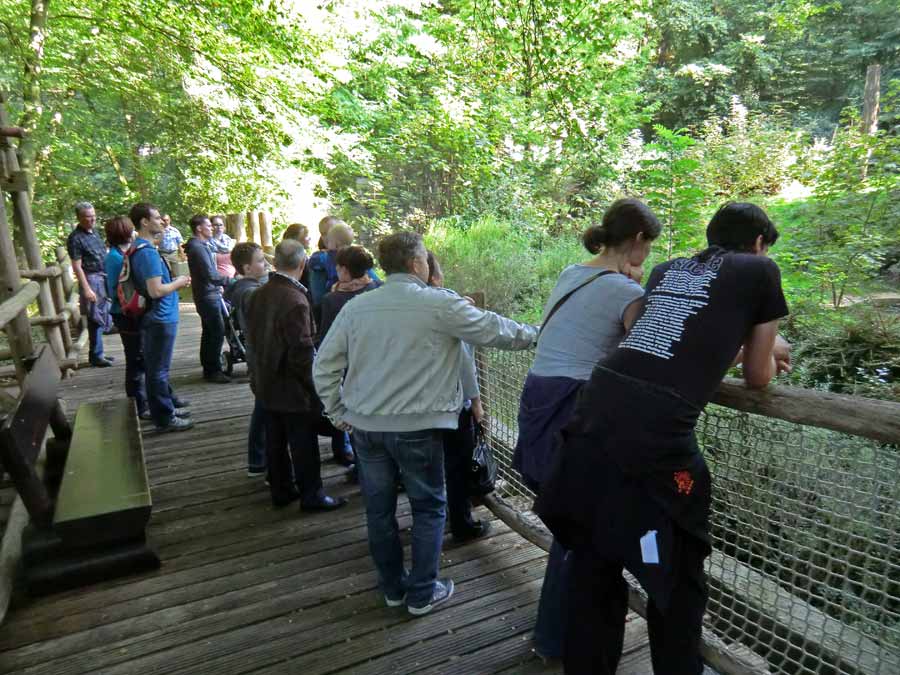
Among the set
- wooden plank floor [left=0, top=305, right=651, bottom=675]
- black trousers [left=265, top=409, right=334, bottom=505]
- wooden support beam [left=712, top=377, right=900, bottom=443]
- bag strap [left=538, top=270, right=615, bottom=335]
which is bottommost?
wooden plank floor [left=0, top=305, right=651, bottom=675]

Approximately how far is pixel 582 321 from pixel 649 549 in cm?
74

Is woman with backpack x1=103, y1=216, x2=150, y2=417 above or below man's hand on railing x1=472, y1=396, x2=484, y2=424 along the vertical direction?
above

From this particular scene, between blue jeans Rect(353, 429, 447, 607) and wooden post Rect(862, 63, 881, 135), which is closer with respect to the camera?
blue jeans Rect(353, 429, 447, 607)

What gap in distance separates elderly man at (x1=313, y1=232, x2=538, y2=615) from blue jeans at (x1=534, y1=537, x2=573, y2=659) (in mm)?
497

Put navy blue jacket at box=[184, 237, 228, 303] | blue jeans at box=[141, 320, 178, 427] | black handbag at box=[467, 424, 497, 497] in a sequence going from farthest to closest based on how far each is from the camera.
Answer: navy blue jacket at box=[184, 237, 228, 303]
blue jeans at box=[141, 320, 178, 427]
black handbag at box=[467, 424, 497, 497]

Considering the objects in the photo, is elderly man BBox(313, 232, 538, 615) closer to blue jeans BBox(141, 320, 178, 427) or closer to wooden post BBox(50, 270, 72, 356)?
blue jeans BBox(141, 320, 178, 427)

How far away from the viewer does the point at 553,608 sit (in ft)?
7.09

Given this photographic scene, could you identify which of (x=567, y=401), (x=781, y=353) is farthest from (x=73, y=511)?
(x=781, y=353)

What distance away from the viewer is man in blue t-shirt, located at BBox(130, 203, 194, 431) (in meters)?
4.06

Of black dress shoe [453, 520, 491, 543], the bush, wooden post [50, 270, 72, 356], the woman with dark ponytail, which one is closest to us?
the woman with dark ponytail

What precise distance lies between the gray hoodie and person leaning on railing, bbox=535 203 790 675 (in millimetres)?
673

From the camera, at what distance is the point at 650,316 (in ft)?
5.16

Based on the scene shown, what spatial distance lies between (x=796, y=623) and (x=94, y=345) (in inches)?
298

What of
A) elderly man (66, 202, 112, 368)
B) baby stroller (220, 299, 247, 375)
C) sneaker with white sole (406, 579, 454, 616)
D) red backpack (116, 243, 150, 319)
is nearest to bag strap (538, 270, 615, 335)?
sneaker with white sole (406, 579, 454, 616)
